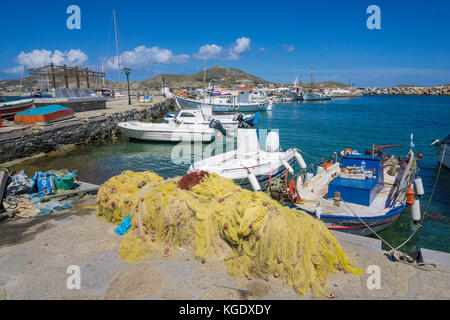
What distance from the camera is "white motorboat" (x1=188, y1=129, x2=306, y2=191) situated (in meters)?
12.4

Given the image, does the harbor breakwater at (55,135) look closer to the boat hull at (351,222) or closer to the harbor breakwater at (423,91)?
the boat hull at (351,222)

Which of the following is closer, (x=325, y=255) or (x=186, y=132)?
(x=325, y=255)

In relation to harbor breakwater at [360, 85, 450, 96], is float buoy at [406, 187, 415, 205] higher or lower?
lower

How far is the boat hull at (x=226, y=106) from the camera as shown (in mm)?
44312

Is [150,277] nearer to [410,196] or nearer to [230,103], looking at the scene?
[410,196]

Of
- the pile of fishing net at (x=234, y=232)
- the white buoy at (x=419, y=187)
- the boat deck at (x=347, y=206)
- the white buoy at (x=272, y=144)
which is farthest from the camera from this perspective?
the white buoy at (x=272, y=144)

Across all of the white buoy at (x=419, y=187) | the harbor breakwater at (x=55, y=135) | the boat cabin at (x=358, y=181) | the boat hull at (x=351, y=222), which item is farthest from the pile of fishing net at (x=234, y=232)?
the harbor breakwater at (x=55, y=135)

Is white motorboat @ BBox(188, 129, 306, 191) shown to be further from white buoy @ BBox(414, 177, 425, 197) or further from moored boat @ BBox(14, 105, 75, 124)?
moored boat @ BBox(14, 105, 75, 124)

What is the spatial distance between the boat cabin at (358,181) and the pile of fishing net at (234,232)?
4.97 metres

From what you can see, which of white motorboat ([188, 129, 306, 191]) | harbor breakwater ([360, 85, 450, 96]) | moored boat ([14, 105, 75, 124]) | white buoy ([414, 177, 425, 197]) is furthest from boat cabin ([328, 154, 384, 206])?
harbor breakwater ([360, 85, 450, 96])
